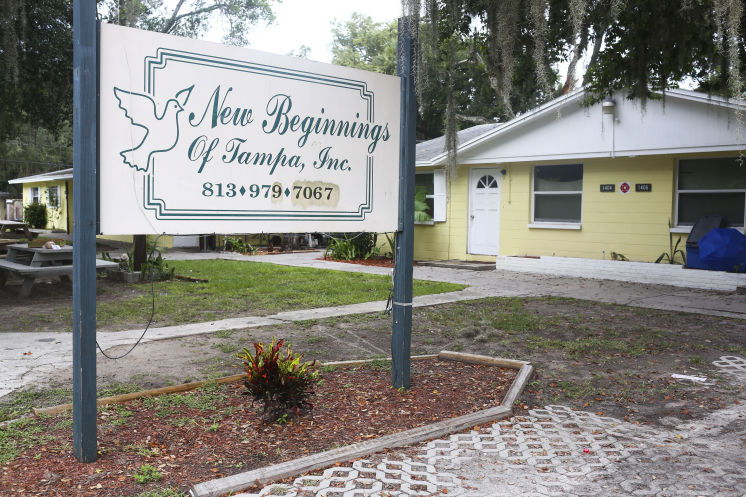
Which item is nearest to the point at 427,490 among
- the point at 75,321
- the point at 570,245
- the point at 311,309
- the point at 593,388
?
the point at 75,321

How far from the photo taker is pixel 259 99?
4.36 meters

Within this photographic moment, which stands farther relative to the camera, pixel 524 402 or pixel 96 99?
pixel 524 402

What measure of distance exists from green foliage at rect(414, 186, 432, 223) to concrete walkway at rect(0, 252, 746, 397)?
235 centimetres

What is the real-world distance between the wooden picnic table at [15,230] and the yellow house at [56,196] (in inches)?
126

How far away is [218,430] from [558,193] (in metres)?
12.1

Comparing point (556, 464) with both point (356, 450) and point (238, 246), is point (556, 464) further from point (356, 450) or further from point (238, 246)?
point (238, 246)

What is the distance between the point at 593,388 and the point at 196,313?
556 cm

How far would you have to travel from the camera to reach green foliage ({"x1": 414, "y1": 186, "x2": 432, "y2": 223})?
17156 mm

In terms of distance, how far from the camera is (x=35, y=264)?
34.4ft

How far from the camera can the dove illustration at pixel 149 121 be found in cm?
376

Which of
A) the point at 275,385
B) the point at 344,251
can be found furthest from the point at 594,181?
the point at 275,385

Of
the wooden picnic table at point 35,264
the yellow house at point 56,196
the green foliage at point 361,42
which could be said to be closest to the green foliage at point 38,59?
the wooden picnic table at point 35,264

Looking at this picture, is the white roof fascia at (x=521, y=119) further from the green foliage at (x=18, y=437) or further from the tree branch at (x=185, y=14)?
the green foliage at (x=18, y=437)

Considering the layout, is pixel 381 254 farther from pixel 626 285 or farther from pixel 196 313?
pixel 196 313
